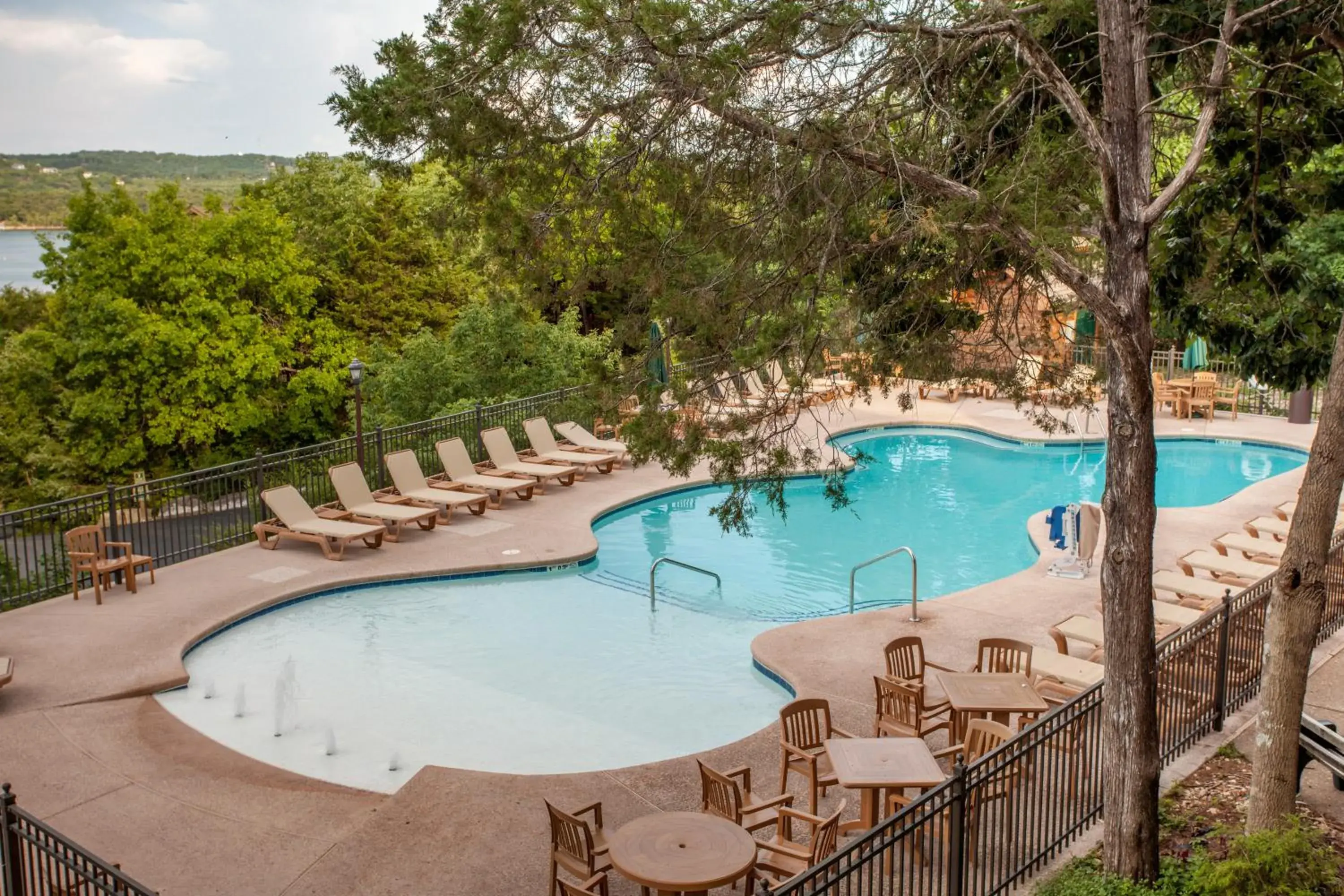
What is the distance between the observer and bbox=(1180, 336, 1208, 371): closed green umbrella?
2770 centimetres

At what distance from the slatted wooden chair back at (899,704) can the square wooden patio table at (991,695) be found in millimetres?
299

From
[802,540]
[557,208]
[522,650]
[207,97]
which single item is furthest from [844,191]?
[207,97]

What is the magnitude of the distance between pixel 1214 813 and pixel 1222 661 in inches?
65.4

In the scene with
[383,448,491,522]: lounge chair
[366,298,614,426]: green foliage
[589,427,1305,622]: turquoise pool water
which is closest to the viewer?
[589,427,1305,622]: turquoise pool water

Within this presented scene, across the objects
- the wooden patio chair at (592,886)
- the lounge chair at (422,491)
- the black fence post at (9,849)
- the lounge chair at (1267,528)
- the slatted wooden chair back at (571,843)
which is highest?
the lounge chair at (422,491)

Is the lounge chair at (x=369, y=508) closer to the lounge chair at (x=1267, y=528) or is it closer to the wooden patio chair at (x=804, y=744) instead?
the wooden patio chair at (x=804, y=744)

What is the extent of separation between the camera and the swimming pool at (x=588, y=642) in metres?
11.6

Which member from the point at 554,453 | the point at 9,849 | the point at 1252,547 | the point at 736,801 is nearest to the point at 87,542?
the point at 554,453

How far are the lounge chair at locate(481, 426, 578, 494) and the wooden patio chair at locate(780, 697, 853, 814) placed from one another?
1150cm

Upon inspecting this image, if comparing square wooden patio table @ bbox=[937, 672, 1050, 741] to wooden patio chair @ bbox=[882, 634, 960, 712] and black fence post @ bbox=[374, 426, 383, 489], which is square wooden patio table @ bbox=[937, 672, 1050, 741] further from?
black fence post @ bbox=[374, 426, 383, 489]

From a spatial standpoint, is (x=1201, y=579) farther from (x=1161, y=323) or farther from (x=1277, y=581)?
(x=1277, y=581)

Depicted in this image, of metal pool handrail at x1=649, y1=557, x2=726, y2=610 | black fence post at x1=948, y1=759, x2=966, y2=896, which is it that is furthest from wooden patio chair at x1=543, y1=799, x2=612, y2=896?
metal pool handrail at x1=649, y1=557, x2=726, y2=610

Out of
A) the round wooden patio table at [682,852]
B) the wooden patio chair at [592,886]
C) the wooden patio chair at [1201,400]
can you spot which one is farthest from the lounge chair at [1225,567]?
the wooden patio chair at [1201,400]

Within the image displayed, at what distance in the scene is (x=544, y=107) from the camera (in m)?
8.82
